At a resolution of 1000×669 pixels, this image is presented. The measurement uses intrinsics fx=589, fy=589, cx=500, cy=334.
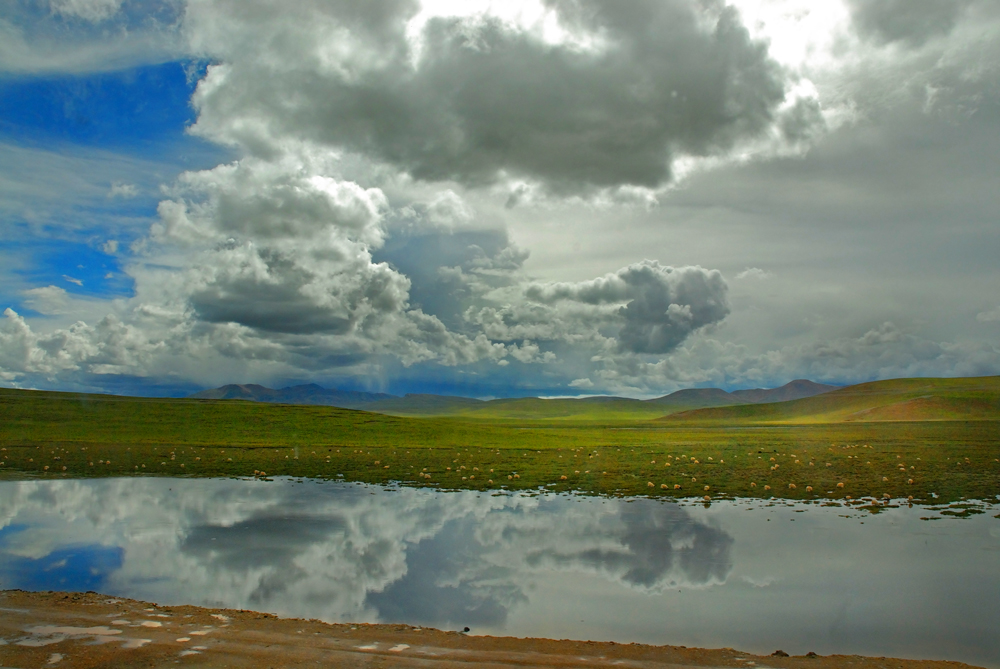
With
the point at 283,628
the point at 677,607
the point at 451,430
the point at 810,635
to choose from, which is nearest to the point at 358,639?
the point at 283,628

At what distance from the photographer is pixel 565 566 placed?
15.7 meters

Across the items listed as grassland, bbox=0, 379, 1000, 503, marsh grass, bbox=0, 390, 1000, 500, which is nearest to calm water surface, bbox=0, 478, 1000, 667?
marsh grass, bbox=0, 390, 1000, 500

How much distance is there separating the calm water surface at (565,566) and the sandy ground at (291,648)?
885 mm

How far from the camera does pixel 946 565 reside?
15.8 meters

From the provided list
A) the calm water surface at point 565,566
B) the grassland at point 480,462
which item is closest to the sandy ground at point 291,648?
the calm water surface at point 565,566

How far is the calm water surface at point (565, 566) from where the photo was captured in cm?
1165

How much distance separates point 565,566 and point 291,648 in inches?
317

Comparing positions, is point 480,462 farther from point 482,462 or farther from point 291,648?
point 291,648

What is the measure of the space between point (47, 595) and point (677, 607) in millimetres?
13348

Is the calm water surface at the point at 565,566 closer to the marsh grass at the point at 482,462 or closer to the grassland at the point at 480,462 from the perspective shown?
the marsh grass at the point at 482,462

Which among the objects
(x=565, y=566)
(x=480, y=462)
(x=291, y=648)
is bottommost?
(x=480, y=462)

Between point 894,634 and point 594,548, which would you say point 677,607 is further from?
point 594,548

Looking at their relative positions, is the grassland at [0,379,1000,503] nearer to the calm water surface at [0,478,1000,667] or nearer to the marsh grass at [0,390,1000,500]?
the marsh grass at [0,390,1000,500]

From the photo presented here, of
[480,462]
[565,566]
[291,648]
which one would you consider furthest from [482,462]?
[291,648]
